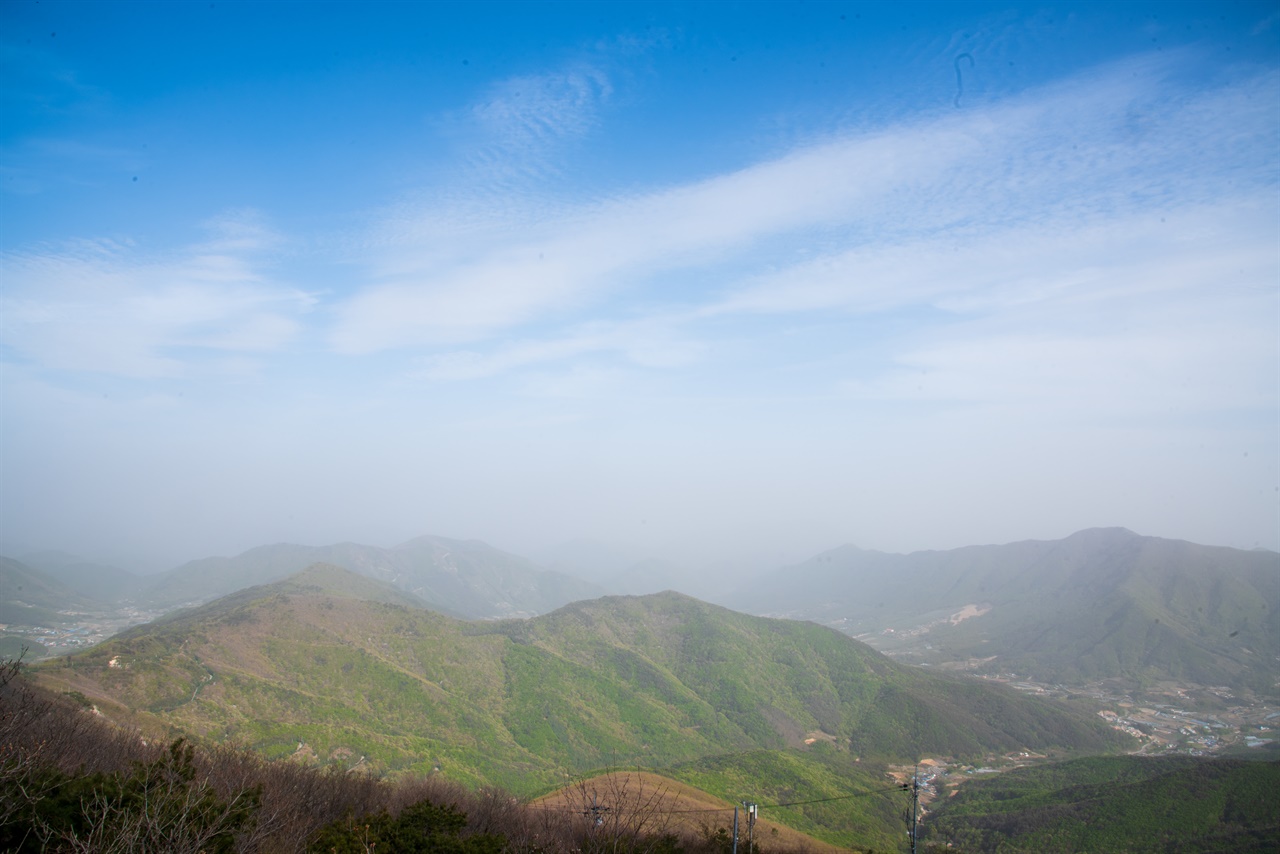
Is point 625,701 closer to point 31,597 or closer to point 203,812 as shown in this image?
point 203,812

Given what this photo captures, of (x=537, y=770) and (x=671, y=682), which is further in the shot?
(x=671, y=682)

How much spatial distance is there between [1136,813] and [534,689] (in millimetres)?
62070

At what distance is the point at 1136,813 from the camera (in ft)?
173

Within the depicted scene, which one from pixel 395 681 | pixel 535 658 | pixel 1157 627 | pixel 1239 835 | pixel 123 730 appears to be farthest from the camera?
pixel 1157 627

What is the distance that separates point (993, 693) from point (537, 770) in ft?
235

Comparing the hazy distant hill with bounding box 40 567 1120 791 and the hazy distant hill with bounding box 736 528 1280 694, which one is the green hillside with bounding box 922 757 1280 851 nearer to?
the hazy distant hill with bounding box 40 567 1120 791

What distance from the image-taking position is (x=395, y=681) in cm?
7312

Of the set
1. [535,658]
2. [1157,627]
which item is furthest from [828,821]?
[1157,627]

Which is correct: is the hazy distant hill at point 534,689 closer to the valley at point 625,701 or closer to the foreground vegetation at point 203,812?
the valley at point 625,701

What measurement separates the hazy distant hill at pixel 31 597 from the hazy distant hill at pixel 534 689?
65475 mm

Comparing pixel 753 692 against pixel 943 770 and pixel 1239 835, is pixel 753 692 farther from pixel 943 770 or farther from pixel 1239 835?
pixel 1239 835

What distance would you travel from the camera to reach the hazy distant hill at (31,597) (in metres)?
138

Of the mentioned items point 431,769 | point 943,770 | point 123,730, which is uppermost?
point 123,730

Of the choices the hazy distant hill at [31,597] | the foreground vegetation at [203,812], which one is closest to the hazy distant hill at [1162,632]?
the foreground vegetation at [203,812]
